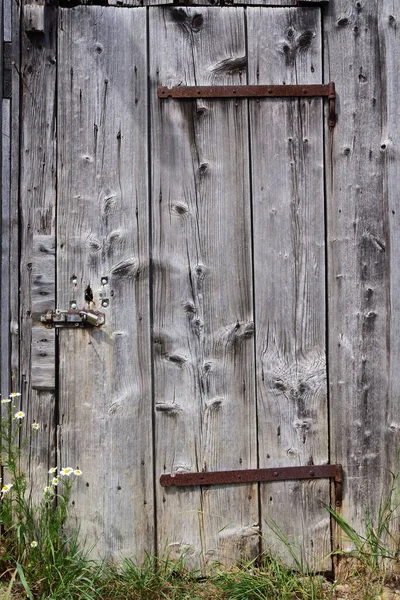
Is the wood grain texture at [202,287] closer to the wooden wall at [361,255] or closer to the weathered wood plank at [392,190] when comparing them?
Result: the wooden wall at [361,255]

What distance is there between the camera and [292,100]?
2.65m

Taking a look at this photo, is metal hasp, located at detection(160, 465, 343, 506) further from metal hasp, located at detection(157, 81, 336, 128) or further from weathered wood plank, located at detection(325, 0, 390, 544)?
metal hasp, located at detection(157, 81, 336, 128)

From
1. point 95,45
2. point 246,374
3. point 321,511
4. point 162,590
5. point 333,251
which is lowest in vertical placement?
point 162,590

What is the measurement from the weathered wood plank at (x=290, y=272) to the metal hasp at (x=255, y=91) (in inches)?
1.4

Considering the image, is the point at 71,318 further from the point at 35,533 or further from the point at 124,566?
the point at 124,566

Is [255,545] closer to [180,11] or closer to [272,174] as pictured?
[272,174]

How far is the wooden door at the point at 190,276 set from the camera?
2.60m

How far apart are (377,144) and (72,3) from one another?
1.45m

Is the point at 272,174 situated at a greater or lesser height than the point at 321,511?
greater

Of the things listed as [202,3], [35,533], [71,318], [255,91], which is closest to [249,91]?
[255,91]

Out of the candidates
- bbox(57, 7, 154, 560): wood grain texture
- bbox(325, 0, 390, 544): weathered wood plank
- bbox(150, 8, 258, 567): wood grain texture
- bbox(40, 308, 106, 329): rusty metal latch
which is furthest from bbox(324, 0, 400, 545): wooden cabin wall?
bbox(40, 308, 106, 329): rusty metal latch

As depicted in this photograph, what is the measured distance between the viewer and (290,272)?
2662mm

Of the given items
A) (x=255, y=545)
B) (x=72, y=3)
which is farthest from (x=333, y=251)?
(x=72, y=3)

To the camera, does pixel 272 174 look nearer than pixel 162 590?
No
